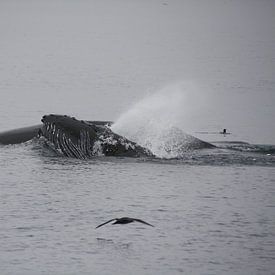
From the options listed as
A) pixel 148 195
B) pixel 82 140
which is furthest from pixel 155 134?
pixel 148 195

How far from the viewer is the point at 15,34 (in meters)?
133

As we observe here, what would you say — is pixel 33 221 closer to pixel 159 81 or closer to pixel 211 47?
pixel 159 81

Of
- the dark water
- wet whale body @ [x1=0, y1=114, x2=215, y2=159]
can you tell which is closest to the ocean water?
the dark water

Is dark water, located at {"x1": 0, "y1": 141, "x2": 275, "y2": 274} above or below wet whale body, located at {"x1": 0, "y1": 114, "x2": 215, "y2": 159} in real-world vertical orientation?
below

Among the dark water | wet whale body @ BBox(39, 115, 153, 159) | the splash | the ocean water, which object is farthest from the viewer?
the splash

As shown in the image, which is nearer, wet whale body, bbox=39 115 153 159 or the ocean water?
the ocean water

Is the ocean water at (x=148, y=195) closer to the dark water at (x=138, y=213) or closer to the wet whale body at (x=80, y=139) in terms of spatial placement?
the dark water at (x=138, y=213)

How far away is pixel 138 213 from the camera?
1992 cm

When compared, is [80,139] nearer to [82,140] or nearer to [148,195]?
[82,140]

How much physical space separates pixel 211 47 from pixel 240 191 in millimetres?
82457

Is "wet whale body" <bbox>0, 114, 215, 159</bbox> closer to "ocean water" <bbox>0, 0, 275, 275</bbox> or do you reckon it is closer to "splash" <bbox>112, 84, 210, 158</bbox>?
"ocean water" <bbox>0, 0, 275, 275</bbox>

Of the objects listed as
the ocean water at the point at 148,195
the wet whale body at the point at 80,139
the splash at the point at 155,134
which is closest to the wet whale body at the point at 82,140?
the wet whale body at the point at 80,139

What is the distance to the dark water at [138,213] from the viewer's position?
1664cm

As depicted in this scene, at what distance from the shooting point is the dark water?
16641 millimetres
